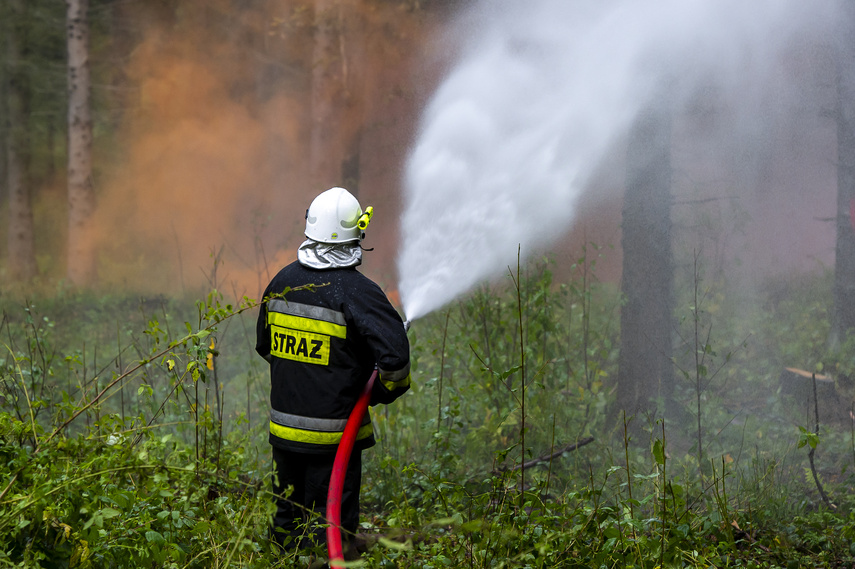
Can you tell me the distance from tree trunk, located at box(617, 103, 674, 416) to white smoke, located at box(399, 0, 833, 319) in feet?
0.94

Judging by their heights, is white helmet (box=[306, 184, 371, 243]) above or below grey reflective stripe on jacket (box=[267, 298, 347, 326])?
above

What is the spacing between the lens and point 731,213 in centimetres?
746

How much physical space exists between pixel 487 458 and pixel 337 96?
10.6 metres

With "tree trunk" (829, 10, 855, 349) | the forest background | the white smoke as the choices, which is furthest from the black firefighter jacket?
"tree trunk" (829, 10, 855, 349)

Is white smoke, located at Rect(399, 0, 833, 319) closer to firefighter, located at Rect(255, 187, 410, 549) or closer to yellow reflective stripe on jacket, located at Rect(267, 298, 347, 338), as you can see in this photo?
firefighter, located at Rect(255, 187, 410, 549)

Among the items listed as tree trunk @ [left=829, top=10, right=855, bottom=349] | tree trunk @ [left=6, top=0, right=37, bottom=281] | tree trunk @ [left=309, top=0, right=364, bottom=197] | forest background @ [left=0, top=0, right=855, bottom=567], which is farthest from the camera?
tree trunk @ [left=6, top=0, right=37, bottom=281]

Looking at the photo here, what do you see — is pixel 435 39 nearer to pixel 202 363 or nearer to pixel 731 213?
pixel 731 213

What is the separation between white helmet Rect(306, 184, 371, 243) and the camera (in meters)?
3.62

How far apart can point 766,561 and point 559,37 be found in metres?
5.09

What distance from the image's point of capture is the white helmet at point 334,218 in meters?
3.62

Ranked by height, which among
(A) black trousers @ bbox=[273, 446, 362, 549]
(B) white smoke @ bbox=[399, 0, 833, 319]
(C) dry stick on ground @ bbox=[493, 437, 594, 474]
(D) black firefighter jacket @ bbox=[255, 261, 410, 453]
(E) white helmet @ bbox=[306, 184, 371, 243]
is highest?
(B) white smoke @ bbox=[399, 0, 833, 319]

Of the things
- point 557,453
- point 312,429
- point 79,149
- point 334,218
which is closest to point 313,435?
point 312,429

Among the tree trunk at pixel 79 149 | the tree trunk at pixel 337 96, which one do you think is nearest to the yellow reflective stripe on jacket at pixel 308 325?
the tree trunk at pixel 337 96

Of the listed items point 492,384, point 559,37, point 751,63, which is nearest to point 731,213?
point 751,63
